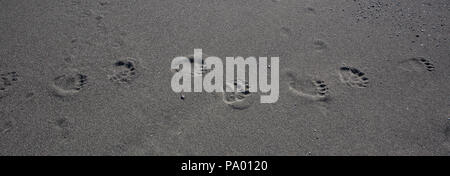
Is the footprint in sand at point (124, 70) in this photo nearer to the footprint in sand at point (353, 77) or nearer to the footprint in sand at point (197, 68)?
Answer: the footprint in sand at point (197, 68)

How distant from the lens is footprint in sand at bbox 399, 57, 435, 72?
3.23 metres

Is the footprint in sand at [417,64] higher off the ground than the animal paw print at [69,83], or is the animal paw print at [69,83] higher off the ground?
the footprint in sand at [417,64]

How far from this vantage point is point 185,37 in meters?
3.46

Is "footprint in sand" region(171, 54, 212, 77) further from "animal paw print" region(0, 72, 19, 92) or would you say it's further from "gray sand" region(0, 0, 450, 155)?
"animal paw print" region(0, 72, 19, 92)

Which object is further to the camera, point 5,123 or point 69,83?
point 69,83

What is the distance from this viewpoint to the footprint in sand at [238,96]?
113 inches

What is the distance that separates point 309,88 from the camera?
3018 millimetres

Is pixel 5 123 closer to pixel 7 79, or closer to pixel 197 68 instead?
pixel 7 79

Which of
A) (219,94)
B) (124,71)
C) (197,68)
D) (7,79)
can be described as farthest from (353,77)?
(7,79)

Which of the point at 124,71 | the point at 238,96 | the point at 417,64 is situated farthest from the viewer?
the point at 417,64

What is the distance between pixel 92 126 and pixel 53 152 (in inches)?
14.7

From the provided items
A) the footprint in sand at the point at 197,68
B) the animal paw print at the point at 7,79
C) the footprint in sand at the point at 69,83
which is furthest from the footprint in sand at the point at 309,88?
the animal paw print at the point at 7,79

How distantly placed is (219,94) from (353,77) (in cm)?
148

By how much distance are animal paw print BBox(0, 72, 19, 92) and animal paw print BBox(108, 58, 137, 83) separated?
3.21ft
